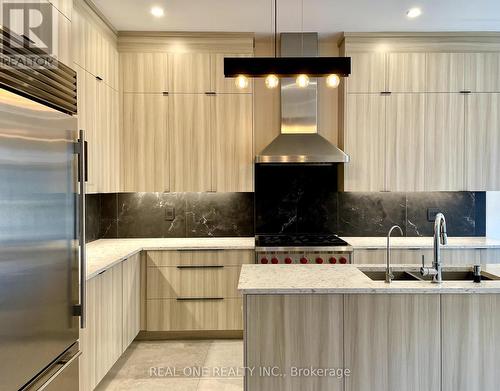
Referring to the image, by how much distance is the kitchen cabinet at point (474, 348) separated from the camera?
1.87 m

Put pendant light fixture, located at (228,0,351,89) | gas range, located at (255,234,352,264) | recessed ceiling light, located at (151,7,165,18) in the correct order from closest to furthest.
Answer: pendant light fixture, located at (228,0,351,89)
recessed ceiling light, located at (151,7,165,18)
gas range, located at (255,234,352,264)

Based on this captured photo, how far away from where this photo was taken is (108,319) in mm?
2670

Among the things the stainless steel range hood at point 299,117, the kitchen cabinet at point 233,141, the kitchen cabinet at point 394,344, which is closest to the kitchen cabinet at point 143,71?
the kitchen cabinet at point 233,141

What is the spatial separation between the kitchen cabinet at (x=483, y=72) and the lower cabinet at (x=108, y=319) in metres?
3.63

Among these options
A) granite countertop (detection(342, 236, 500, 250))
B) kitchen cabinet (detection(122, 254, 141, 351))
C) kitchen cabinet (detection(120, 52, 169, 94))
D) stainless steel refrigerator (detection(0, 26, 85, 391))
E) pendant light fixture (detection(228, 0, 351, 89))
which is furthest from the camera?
kitchen cabinet (detection(120, 52, 169, 94))

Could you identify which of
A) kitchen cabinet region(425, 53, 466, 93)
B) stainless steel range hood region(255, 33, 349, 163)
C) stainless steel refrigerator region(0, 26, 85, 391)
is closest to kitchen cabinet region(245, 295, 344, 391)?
stainless steel refrigerator region(0, 26, 85, 391)

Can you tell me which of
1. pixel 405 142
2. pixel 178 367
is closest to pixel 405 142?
pixel 405 142

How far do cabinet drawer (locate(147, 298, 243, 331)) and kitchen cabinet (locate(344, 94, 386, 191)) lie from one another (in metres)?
1.66

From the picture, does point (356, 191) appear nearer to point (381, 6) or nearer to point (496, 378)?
point (381, 6)

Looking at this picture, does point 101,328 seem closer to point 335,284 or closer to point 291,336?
point 291,336

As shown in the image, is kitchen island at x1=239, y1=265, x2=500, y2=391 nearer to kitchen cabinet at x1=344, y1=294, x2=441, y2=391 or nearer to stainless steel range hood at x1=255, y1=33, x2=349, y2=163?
kitchen cabinet at x1=344, y1=294, x2=441, y2=391

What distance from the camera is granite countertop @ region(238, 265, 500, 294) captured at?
185 cm

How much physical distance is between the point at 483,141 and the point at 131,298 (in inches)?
143

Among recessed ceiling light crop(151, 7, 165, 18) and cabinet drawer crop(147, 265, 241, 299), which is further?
cabinet drawer crop(147, 265, 241, 299)
